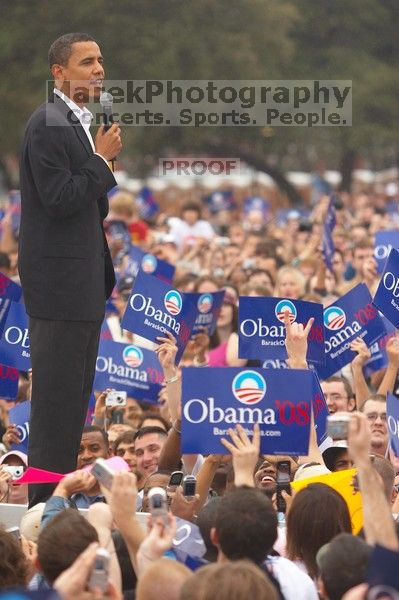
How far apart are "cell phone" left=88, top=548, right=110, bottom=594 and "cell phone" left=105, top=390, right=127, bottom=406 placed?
520 centimetres

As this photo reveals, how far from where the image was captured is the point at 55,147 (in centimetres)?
742

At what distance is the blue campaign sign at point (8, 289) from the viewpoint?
10.7 m

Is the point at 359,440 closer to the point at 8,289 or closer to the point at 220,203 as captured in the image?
the point at 8,289

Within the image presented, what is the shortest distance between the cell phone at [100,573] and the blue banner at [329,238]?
35.0 feet

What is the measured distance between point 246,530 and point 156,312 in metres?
→ 4.81

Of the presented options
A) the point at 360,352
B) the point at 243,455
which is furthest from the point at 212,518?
the point at 360,352

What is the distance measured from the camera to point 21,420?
9703 mm

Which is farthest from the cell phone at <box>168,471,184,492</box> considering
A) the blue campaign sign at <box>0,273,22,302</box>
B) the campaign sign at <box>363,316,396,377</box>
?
the campaign sign at <box>363,316,396,377</box>

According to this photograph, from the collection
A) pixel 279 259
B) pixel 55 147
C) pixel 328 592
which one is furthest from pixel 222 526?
pixel 279 259

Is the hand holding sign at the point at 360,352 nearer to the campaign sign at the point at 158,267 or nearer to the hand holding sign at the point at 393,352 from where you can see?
the hand holding sign at the point at 393,352

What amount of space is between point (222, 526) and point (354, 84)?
33774 mm

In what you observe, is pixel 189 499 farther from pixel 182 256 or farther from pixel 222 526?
pixel 182 256

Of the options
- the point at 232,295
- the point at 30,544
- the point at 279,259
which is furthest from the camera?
the point at 279,259

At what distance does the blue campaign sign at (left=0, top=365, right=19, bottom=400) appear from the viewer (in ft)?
33.0
